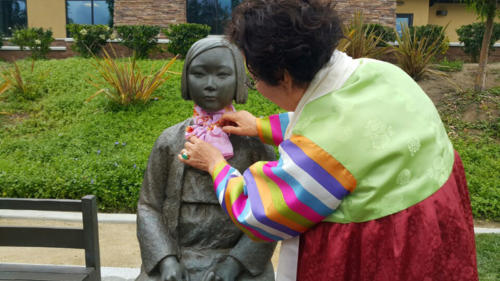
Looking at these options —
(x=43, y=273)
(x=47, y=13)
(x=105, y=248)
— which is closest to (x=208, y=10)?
(x=47, y=13)

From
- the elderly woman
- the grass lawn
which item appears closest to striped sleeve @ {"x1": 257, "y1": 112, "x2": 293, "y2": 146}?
the elderly woman

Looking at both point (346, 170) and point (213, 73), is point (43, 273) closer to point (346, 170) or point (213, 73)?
point (213, 73)

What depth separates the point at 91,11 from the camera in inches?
695

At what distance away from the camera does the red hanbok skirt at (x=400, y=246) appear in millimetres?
1306

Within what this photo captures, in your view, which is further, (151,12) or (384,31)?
(151,12)

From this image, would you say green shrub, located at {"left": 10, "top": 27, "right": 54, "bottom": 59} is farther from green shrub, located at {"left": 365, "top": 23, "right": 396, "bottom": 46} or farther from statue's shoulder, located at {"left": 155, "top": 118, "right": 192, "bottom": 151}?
statue's shoulder, located at {"left": 155, "top": 118, "right": 192, "bottom": 151}

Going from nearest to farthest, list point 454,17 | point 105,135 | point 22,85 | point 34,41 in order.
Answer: point 105,135
point 22,85
point 34,41
point 454,17

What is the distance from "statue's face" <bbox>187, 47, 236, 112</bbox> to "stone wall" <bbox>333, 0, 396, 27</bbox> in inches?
428

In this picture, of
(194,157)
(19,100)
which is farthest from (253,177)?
(19,100)

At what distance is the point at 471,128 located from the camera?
7.39 m

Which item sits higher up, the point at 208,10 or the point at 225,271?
the point at 208,10

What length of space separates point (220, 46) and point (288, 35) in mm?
725

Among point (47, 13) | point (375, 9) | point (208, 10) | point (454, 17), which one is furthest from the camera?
point (454, 17)

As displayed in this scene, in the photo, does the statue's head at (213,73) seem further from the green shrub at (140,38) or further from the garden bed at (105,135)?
the green shrub at (140,38)
